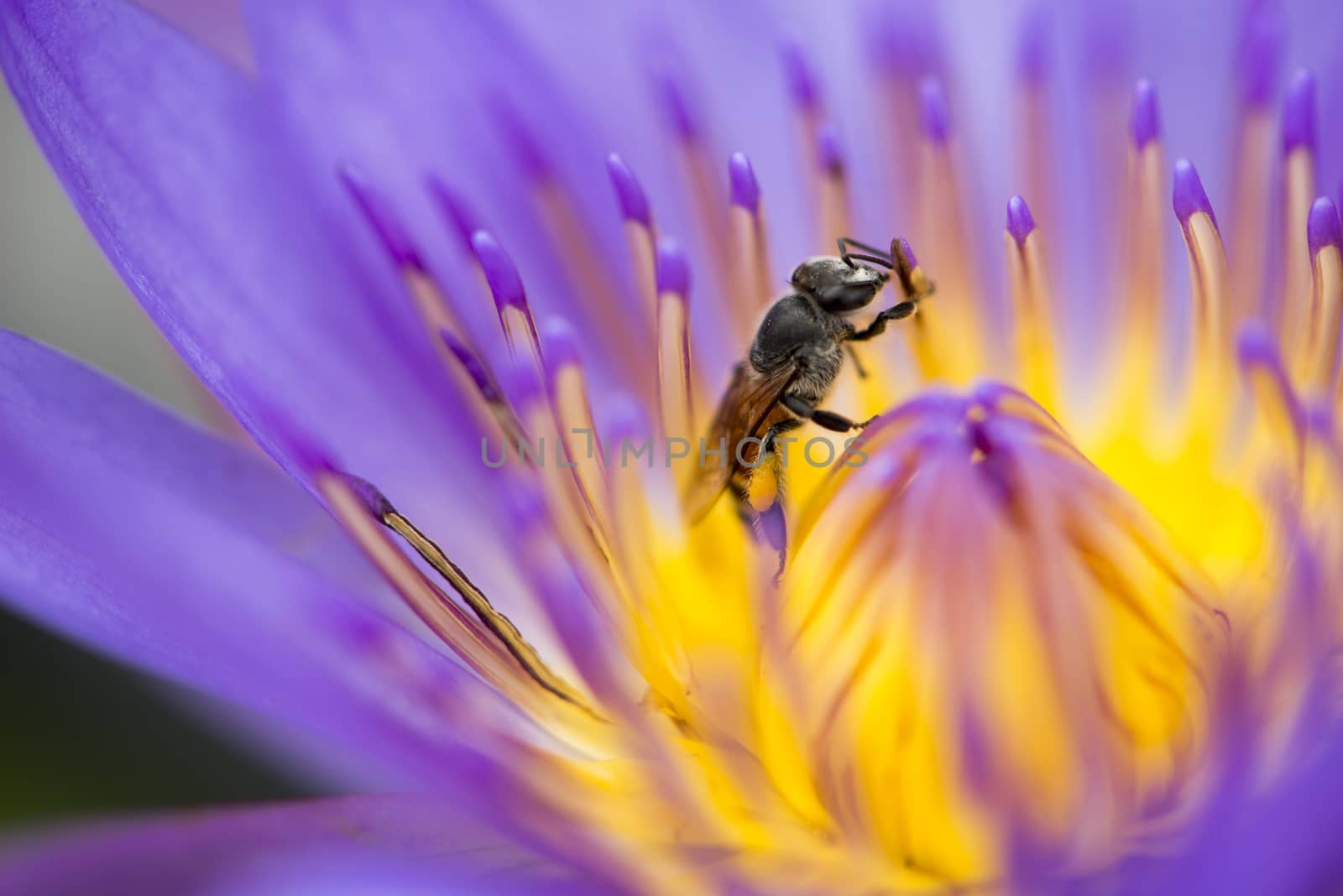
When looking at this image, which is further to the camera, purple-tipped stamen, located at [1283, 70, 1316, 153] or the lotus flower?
purple-tipped stamen, located at [1283, 70, 1316, 153]

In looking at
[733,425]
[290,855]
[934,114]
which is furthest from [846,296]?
[290,855]

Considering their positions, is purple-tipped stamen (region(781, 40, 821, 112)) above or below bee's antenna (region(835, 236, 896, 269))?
above

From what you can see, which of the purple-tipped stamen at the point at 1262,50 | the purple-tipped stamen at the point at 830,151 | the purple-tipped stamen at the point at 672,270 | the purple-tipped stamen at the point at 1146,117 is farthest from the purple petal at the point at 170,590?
the purple-tipped stamen at the point at 1262,50

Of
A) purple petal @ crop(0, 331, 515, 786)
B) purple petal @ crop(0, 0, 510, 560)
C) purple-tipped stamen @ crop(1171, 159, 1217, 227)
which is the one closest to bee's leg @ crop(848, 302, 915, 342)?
purple-tipped stamen @ crop(1171, 159, 1217, 227)

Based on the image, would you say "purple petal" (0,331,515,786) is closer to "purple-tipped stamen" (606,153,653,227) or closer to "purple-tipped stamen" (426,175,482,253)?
"purple-tipped stamen" (426,175,482,253)

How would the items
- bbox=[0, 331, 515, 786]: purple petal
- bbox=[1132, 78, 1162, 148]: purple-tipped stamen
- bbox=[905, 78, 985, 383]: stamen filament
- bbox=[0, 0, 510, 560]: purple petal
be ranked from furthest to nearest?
bbox=[905, 78, 985, 383]: stamen filament, bbox=[1132, 78, 1162, 148]: purple-tipped stamen, bbox=[0, 0, 510, 560]: purple petal, bbox=[0, 331, 515, 786]: purple petal

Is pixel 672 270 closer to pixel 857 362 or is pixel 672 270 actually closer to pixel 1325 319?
pixel 857 362
